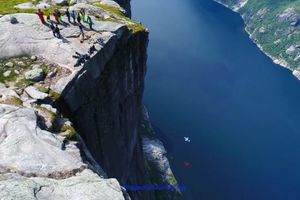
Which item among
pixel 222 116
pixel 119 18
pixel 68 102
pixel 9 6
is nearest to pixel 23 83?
pixel 68 102

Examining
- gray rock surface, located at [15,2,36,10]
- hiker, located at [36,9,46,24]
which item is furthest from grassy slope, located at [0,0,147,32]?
hiker, located at [36,9,46,24]

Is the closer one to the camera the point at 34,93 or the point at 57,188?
the point at 57,188

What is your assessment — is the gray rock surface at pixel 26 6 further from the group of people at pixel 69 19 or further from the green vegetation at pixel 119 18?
the green vegetation at pixel 119 18

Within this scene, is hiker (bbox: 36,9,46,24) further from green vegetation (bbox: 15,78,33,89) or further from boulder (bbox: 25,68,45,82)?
green vegetation (bbox: 15,78,33,89)

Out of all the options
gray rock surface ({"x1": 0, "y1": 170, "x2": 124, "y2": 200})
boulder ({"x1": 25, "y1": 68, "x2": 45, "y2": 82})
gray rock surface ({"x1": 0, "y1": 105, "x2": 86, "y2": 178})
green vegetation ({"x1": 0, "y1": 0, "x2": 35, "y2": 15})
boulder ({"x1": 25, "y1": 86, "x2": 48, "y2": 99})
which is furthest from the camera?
green vegetation ({"x1": 0, "y1": 0, "x2": 35, "y2": 15})

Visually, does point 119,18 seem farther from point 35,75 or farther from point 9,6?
point 35,75

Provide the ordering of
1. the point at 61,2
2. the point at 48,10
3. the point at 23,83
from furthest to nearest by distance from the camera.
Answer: the point at 61,2 → the point at 48,10 → the point at 23,83
